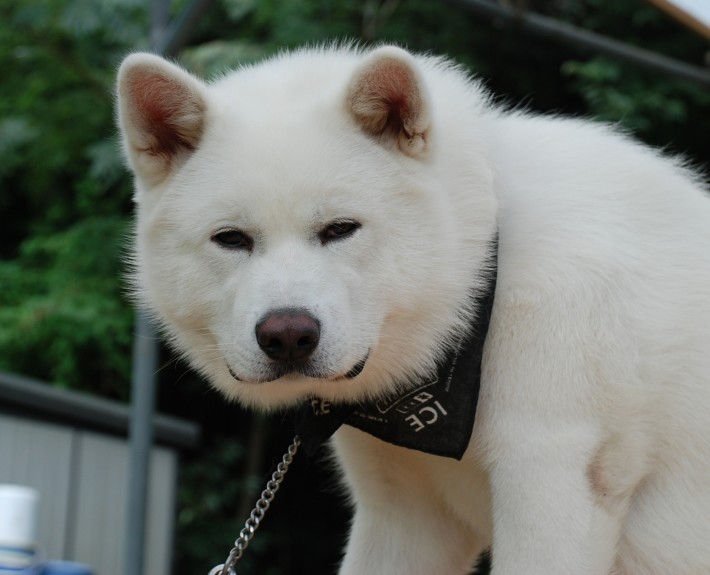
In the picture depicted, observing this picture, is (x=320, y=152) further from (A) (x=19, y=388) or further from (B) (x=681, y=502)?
(A) (x=19, y=388)

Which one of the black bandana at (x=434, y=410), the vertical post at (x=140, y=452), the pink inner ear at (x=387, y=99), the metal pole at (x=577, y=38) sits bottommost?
the vertical post at (x=140, y=452)

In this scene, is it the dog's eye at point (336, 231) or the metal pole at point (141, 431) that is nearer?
the dog's eye at point (336, 231)

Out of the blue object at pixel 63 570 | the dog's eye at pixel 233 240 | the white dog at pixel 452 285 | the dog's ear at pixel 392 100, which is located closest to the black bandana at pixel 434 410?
the white dog at pixel 452 285

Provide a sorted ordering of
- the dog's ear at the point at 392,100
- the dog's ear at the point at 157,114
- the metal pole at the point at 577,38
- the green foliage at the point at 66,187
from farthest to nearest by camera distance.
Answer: the green foliage at the point at 66,187 → the metal pole at the point at 577,38 → the dog's ear at the point at 157,114 → the dog's ear at the point at 392,100

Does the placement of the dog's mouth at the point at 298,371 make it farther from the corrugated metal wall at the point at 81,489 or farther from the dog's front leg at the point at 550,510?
the corrugated metal wall at the point at 81,489

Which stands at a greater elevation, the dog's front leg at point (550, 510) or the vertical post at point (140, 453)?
the dog's front leg at point (550, 510)

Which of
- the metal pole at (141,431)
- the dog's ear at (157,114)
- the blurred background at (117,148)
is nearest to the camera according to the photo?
the dog's ear at (157,114)

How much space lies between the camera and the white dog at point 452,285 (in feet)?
8.81

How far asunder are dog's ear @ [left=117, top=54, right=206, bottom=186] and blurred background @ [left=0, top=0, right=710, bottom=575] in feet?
13.5

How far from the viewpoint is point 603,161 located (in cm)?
306

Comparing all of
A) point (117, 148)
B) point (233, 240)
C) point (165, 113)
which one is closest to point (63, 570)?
point (233, 240)

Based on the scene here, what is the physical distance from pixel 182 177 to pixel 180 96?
0.78ft

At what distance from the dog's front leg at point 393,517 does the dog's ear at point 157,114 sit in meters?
1.03

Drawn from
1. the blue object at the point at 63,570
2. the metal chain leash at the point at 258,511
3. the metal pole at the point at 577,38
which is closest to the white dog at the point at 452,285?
the metal chain leash at the point at 258,511
